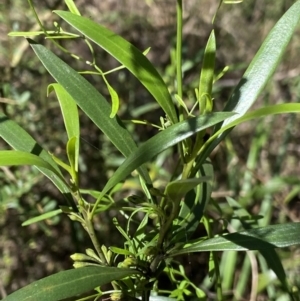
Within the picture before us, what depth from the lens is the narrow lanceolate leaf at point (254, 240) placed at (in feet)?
1.69

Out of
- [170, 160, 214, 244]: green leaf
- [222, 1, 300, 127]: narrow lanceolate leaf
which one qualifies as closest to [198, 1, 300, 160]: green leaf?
[222, 1, 300, 127]: narrow lanceolate leaf

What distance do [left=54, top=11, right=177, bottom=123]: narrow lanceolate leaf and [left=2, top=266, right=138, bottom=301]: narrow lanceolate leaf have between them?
17 cm

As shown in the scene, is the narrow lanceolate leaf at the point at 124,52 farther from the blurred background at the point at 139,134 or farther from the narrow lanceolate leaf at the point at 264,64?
the blurred background at the point at 139,134

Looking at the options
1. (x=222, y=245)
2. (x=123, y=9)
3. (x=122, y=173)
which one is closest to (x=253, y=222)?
(x=222, y=245)

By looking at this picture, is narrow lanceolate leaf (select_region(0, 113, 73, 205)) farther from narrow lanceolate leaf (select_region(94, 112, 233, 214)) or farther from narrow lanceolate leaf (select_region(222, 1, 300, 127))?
narrow lanceolate leaf (select_region(222, 1, 300, 127))

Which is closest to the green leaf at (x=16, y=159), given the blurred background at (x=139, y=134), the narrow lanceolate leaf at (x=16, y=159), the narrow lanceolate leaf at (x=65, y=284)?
the narrow lanceolate leaf at (x=16, y=159)

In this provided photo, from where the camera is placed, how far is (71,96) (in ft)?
1.71

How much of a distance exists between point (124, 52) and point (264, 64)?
0.50ft

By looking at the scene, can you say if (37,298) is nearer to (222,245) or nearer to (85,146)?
(222,245)

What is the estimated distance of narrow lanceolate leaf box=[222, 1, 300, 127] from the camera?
53cm

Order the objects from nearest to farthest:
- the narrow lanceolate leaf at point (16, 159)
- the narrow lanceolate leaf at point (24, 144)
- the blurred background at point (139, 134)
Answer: the narrow lanceolate leaf at point (16, 159) → the narrow lanceolate leaf at point (24, 144) → the blurred background at point (139, 134)

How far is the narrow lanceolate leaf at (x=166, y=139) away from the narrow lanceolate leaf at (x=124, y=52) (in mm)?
41

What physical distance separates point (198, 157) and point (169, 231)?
0.30 feet

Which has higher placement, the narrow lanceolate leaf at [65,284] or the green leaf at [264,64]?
the green leaf at [264,64]
